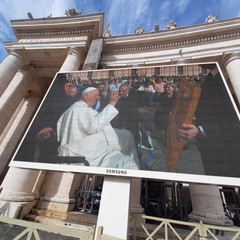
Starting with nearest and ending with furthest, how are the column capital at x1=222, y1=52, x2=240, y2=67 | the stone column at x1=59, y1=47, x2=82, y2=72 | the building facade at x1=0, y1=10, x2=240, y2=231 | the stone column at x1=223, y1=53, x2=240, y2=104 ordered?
the building facade at x1=0, y1=10, x2=240, y2=231
the stone column at x1=223, y1=53, x2=240, y2=104
the column capital at x1=222, y1=52, x2=240, y2=67
the stone column at x1=59, y1=47, x2=82, y2=72

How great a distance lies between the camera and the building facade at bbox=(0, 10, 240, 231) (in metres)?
8.75

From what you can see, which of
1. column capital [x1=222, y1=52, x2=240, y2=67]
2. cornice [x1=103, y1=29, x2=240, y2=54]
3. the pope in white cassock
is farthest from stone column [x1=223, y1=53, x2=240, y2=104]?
the pope in white cassock

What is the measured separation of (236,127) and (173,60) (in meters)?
8.03

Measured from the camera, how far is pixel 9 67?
11352mm

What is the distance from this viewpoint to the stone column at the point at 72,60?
34.1 feet

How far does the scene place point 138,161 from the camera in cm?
479

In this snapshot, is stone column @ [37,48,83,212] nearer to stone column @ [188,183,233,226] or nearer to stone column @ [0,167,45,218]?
stone column @ [0,167,45,218]

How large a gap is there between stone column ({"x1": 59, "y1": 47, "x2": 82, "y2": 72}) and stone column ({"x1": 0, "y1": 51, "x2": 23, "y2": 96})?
4.34m

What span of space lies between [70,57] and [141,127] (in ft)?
28.9

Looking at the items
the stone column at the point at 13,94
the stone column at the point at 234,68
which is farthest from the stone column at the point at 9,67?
the stone column at the point at 234,68

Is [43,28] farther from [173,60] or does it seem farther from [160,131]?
[160,131]

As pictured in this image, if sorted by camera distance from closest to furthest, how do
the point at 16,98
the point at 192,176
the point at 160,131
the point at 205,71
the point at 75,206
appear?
the point at 192,176 < the point at 160,131 < the point at 205,71 < the point at 75,206 < the point at 16,98

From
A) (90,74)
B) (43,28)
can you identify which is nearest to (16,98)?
Answer: (43,28)

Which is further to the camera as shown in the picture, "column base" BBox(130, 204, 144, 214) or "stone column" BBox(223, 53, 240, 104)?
"stone column" BBox(223, 53, 240, 104)
